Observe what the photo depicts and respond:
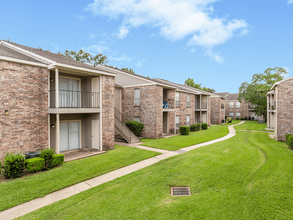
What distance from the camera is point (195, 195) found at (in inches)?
235

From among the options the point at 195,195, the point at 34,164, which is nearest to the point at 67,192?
the point at 34,164

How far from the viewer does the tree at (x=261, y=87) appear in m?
34.2

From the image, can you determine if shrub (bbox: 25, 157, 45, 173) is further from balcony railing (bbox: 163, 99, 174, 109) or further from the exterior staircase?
balcony railing (bbox: 163, 99, 174, 109)

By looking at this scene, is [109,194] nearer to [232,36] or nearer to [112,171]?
[112,171]

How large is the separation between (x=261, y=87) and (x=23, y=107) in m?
Answer: 39.9

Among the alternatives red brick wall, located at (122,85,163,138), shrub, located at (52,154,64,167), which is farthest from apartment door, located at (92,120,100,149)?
red brick wall, located at (122,85,163,138)

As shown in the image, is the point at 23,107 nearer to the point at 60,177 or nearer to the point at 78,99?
the point at 78,99

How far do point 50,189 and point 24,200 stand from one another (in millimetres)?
933

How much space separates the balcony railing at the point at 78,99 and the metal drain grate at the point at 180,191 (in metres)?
8.40

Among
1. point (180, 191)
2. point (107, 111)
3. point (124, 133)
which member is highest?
point (107, 111)

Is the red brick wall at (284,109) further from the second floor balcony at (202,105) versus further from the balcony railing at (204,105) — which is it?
the balcony railing at (204,105)

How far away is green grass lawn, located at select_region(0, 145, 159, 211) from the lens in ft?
20.4

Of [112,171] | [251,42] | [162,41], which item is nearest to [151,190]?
[112,171]

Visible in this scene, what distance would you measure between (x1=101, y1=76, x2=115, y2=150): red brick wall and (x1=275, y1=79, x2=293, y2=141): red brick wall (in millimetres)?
14813
